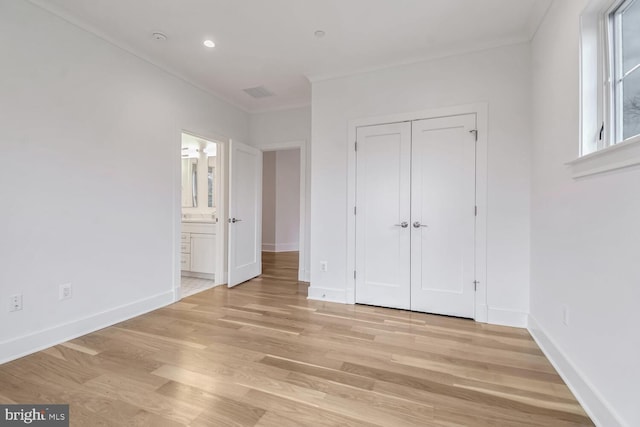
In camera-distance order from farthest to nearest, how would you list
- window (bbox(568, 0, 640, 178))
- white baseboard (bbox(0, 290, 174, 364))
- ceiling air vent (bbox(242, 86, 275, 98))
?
ceiling air vent (bbox(242, 86, 275, 98)) < white baseboard (bbox(0, 290, 174, 364)) < window (bbox(568, 0, 640, 178))

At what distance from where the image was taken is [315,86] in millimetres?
3467

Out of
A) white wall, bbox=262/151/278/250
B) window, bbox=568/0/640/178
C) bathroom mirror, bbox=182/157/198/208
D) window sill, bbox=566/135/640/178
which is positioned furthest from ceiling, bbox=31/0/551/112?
white wall, bbox=262/151/278/250

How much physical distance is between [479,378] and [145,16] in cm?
373

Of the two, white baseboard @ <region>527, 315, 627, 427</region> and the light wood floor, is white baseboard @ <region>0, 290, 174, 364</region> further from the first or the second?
white baseboard @ <region>527, 315, 627, 427</region>

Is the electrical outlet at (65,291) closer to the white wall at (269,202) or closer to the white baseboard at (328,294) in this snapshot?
the white baseboard at (328,294)

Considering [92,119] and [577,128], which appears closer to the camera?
[577,128]

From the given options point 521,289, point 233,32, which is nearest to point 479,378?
point 521,289

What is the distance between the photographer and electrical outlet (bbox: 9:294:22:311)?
203 cm

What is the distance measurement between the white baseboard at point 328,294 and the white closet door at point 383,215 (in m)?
0.18

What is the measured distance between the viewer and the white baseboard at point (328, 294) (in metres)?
3.35

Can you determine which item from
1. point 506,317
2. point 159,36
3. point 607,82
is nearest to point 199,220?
point 159,36

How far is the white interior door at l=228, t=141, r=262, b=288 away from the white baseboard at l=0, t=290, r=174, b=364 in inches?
42.3

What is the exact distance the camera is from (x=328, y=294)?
3.42 m

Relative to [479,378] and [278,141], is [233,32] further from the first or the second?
[479,378]
